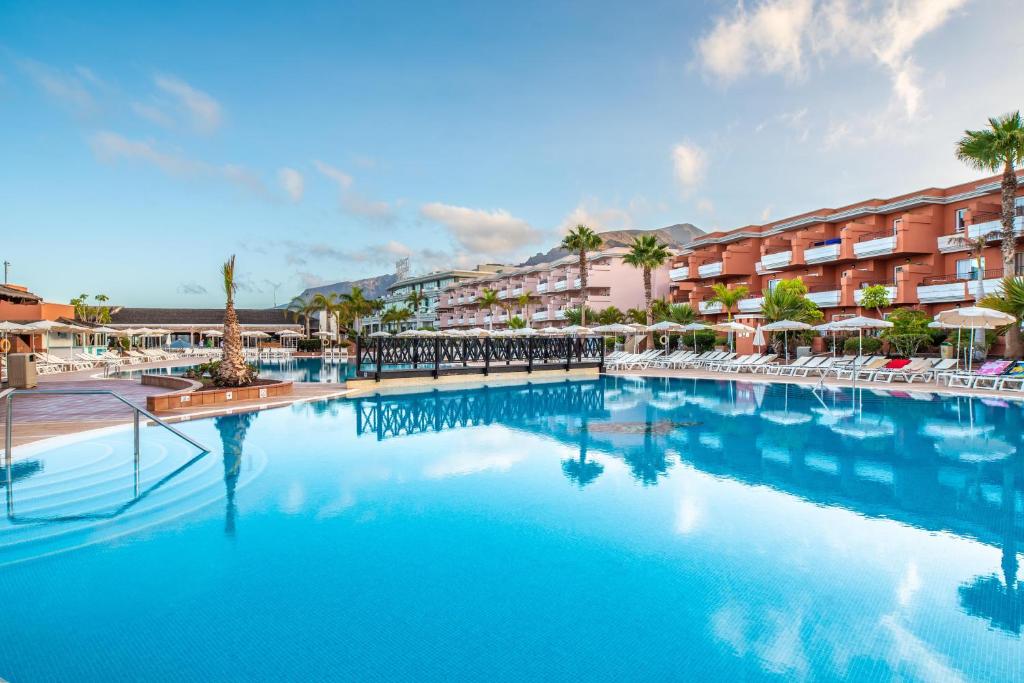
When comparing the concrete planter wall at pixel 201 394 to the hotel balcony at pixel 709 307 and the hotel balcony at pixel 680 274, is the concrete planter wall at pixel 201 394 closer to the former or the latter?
the hotel balcony at pixel 709 307

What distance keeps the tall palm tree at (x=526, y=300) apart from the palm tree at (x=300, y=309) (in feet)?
76.1

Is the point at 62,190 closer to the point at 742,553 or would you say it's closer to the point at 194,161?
the point at 194,161

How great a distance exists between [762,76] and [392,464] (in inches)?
811

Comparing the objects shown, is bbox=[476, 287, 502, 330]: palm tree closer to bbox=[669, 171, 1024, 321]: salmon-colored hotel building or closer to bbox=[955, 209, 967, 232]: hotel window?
bbox=[669, 171, 1024, 321]: salmon-colored hotel building

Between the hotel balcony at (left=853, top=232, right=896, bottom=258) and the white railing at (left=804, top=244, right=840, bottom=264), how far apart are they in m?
0.92

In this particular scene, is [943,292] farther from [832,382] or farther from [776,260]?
[832,382]

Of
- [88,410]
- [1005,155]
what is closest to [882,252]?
[1005,155]

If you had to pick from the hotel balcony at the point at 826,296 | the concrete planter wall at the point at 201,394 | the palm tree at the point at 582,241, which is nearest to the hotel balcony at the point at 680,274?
the palm tree at the point at 582,241

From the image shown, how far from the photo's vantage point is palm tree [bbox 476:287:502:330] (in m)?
55.0

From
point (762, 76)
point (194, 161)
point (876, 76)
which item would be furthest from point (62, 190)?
point (876, 76)

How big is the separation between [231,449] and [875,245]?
95.8 feet

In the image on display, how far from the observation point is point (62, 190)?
22703mm

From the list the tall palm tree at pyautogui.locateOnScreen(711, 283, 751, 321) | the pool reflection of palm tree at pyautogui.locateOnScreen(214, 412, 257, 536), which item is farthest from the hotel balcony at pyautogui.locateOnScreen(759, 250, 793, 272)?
the pool reflection of palm tree at pyautogui.locateOnScreen(214, 412, 257, 536)

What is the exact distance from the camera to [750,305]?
109ft
